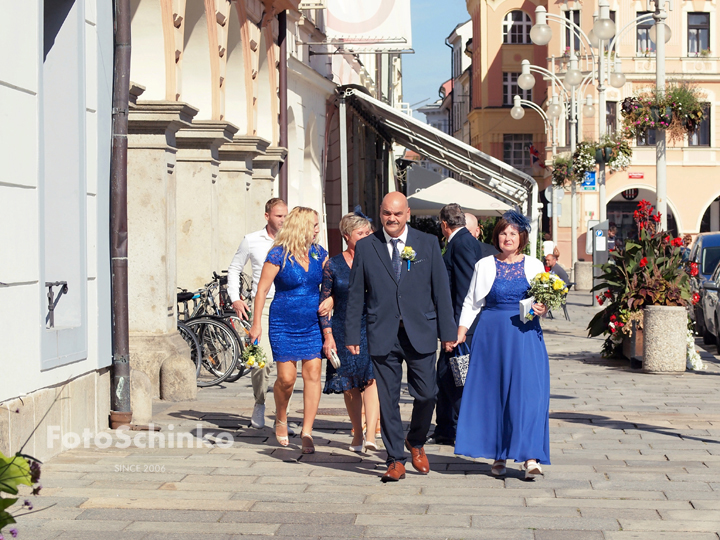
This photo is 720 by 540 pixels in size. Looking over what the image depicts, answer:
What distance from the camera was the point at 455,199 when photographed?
85.0ft

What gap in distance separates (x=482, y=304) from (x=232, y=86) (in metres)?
9.45

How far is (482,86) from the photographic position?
62375 millimetres

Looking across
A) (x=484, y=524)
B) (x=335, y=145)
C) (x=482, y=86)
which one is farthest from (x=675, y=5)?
(x=484, y=524)

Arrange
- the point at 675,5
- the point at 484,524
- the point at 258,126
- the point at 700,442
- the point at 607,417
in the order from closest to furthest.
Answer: the point at 484,524, the point at 700,442, the point at 607,417, the point at 258,126, the point at 675,5

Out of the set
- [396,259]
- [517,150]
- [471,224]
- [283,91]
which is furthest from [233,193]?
[517,150]

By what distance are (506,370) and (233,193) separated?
8574 millimetres

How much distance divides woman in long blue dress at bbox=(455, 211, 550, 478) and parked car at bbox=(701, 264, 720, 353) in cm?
1043

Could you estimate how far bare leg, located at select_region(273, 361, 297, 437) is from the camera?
7980mm

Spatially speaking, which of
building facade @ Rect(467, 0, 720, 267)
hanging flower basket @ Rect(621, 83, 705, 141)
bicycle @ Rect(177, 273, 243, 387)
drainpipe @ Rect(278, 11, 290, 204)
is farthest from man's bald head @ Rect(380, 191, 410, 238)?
building facade @ Rect(467, 0, 720, 267)

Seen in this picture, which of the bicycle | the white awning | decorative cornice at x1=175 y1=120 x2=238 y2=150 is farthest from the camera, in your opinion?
the white awning

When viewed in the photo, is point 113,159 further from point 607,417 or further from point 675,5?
point 675,5

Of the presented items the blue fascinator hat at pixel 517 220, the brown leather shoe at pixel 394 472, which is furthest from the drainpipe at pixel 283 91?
the brown leather shoe at pixel 394 472

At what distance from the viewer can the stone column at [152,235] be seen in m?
10.6

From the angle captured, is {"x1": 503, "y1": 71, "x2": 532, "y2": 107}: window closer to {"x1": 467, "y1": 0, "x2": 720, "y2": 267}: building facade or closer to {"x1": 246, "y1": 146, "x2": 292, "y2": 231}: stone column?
{"x1": 467, "y1": 0, "x2": 720, "y2": 267}: building facade
